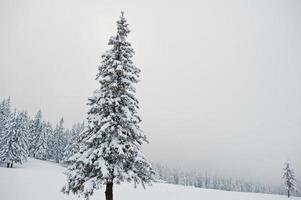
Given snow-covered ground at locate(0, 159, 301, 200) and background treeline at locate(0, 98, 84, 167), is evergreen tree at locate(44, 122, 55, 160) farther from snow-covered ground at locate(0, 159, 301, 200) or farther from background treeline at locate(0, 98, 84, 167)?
snow-covered ground at locate(0, 159, 301, 200)

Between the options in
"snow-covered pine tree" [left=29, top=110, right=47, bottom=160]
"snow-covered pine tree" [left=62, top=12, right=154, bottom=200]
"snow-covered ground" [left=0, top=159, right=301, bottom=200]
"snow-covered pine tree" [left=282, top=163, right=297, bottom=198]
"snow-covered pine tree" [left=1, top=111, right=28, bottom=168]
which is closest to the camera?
"snow-covered pine tree" [left=62, top=12, right=154, bottom=200]

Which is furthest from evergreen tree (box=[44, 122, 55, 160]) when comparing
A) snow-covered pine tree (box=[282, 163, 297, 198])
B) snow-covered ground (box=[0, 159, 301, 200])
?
snow-covered pine tree (box=[282, 163, 297, 198])

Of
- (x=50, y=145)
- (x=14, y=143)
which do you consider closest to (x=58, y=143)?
(x=50, y=145)

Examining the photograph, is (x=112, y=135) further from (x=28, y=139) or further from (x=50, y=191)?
(x=28, y=139)

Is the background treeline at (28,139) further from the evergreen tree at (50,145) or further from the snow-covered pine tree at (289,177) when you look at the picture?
the snow-covered pine tree at (289,177)

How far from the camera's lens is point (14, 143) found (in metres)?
54.2

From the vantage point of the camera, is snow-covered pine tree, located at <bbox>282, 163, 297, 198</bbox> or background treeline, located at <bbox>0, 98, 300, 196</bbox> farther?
snow-covered pine tree, located at <bbox>282, 163, 297, 198</bbox>

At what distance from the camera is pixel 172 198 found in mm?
30141

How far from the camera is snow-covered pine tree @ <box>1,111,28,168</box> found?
52.9m

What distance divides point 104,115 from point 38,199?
45.8ft

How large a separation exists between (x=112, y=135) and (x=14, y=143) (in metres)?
49.7

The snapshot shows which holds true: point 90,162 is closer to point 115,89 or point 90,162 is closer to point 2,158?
point 115,89

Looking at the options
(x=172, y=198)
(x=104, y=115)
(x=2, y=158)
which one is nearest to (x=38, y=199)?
(x=104, y=115)

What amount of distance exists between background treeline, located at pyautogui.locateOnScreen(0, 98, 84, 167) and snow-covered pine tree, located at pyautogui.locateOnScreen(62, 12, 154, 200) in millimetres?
43153
